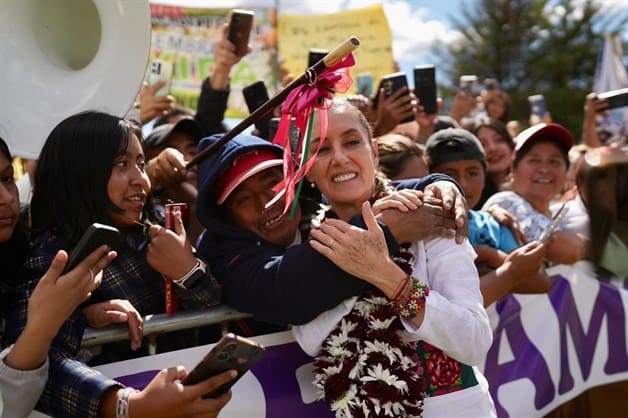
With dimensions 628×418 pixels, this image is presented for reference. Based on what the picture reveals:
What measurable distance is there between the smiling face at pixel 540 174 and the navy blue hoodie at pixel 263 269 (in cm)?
160

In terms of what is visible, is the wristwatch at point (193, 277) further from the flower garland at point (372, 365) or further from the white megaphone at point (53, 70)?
the white megaphone at point (53, 70)

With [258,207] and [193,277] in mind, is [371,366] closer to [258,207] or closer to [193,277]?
[193,277]

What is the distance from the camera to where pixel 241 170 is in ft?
7.85

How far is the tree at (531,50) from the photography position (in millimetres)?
26364

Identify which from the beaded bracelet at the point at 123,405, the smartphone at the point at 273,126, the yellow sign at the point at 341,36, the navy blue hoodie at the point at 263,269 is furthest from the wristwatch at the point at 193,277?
the yellow sign at the point at 341,36

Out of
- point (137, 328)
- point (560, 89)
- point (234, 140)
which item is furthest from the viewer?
point (560, 89)

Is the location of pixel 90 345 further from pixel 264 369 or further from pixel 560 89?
pixel 560 89

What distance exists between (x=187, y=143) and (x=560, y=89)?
25058 millimetres

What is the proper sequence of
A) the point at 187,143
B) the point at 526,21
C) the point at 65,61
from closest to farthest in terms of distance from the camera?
the point at 65,61 < the point at 187,143 < the point at 526,21

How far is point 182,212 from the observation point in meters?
2.22

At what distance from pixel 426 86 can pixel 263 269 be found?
102 inches

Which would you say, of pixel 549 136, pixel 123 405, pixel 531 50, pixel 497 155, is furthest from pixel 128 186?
pixel 531 50

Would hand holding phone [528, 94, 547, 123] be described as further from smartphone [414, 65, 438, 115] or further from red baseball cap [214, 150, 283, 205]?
red baseball cap [214, 150, 283, 205]

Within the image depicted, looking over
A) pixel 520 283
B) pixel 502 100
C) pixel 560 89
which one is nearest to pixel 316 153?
pixel 520 283
